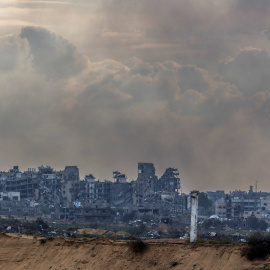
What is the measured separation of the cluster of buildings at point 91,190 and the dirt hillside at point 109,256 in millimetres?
105049

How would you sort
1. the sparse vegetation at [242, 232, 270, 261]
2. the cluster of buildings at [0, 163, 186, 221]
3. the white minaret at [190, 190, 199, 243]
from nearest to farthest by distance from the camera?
the sparse vegetation at [242, 232, 270, 261] < the white minaret at [190, 190, 199, 243] < the cluster of buildings at [0, 163, 186, 221]

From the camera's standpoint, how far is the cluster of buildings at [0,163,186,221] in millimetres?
153250

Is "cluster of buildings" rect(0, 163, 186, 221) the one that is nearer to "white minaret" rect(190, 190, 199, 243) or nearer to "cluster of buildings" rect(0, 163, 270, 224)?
"cluster of buildings" rect(0, 163, 270, 224)

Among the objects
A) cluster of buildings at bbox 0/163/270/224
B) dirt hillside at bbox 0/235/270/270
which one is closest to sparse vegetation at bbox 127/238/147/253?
dirt hillside at bbox 0/235/270/270

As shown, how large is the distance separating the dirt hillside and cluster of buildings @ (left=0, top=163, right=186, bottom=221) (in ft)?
345

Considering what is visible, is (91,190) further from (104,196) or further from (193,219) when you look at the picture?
(193,219)

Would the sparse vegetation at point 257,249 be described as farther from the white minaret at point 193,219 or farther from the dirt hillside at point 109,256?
the white minaret at point 193,219

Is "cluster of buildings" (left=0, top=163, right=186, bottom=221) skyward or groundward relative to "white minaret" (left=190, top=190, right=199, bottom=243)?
skyward

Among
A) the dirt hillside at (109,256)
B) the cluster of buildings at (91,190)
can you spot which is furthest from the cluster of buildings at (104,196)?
the dirt hillside at (109,256)

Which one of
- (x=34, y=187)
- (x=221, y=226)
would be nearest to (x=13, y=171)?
(x=34, y=187)

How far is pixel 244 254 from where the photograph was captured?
3272 cm

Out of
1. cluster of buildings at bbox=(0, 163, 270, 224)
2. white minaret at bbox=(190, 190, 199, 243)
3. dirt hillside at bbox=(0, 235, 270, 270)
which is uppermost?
cluster of buildings at bbox=(0, 163, 270, 224)

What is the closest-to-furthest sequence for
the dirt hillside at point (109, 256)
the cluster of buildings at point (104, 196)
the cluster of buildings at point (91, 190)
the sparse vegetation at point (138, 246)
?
the dirt hillside at point (109, 256), the sparse vegetation at point (138, 246), the cluster of buildings at point (104, 196), the cluster of buildings at point (91, 190)

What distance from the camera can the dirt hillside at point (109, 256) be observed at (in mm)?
33344
